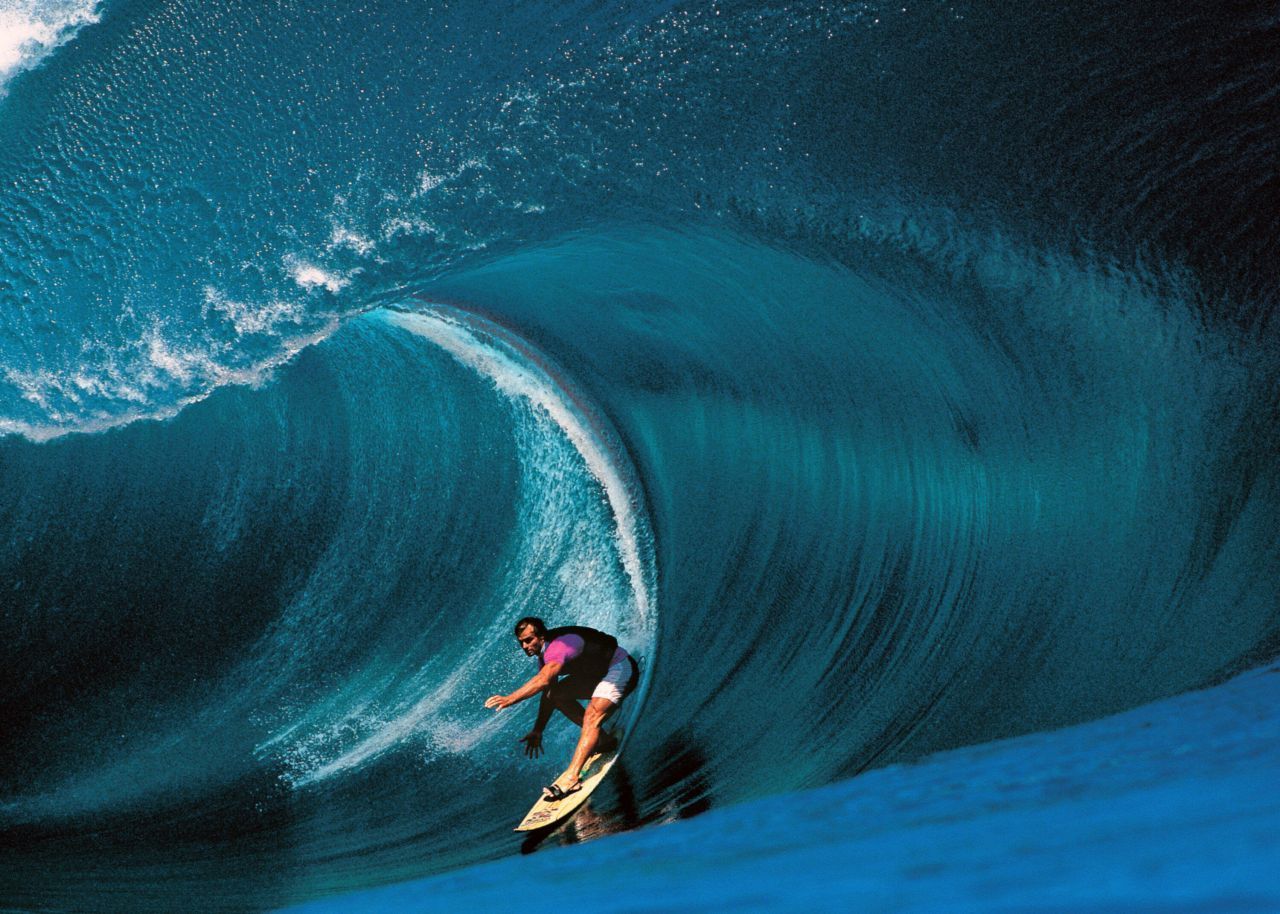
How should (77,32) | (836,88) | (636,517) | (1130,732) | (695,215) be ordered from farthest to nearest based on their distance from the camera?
(636,517) < (77,32) < (695,215) < (836,88) < (1130,732)

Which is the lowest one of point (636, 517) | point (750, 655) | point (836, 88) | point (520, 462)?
point (750, 655)

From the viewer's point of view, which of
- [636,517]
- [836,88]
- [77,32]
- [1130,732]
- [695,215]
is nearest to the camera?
[1130,732]

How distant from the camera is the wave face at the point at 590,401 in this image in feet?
10.7

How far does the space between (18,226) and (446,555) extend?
7.88 feet

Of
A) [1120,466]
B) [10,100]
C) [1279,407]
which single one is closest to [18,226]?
[10,100]

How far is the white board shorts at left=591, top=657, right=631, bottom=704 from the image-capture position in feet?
11.4

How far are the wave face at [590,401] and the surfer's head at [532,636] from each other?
56 centimetres

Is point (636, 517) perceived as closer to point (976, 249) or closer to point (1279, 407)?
point (976, 249)

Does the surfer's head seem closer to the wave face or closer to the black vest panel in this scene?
the black vest panel

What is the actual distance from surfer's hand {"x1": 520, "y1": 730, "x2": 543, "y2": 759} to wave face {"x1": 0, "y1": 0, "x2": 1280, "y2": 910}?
0.37ft

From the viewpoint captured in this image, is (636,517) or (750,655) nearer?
(750,655)

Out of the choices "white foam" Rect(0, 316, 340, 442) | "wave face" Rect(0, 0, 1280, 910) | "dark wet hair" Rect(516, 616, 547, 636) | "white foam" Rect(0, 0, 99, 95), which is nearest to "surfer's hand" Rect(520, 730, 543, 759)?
"wave face" Rect(0, 0, 1280, 910)

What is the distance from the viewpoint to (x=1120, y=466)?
3449 millimetres

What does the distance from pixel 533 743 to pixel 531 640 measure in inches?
18.7
